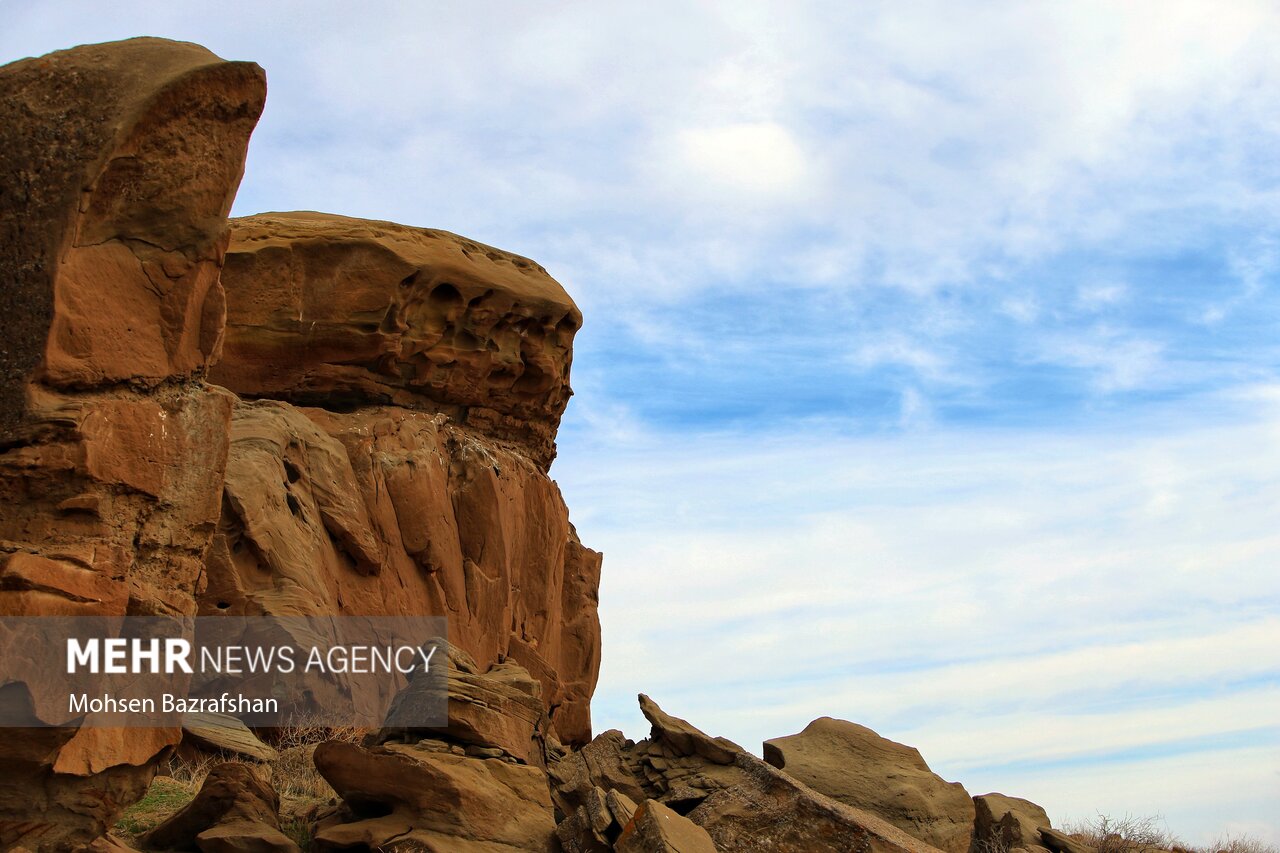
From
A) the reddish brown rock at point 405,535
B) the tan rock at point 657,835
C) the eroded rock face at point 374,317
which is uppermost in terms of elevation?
the eroded rock face at point 374,317

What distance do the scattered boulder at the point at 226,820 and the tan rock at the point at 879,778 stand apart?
4374 mm

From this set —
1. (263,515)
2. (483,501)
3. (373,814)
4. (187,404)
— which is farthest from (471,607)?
(187,404)

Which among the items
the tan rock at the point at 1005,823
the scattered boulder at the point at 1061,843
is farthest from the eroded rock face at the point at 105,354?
the scattered boulder at the point at 1061,843

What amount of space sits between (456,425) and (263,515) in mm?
5326

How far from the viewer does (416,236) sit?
712 inches

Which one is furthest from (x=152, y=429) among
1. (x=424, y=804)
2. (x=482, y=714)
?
(x=482, y=714)

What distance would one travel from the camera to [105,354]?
7297mm

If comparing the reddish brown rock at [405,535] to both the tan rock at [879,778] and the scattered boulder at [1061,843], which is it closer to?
the tan rock at [879,778]

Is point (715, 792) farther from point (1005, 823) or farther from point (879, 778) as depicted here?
point (1005, 823)

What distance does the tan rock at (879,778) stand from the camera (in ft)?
36.5

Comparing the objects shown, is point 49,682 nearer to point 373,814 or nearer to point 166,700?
point 166,700

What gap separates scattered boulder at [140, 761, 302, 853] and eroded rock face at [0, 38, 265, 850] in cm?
58

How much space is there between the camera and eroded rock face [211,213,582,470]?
16797mm

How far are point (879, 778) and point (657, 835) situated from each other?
4.60 metres
